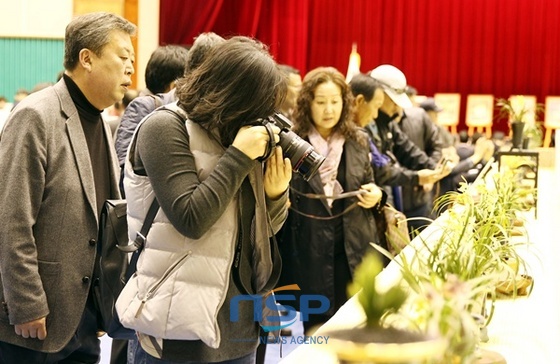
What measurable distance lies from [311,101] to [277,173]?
5.39ft

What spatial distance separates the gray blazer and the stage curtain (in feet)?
38.9

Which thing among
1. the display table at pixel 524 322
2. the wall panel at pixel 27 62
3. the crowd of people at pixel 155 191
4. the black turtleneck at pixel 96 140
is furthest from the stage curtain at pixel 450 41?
the black turtleneck at pixel 96 140

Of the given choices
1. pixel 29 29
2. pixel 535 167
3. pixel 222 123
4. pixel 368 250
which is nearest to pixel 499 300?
pixel 222 123

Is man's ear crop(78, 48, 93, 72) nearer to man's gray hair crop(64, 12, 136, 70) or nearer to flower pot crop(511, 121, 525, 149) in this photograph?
man's gray hair crop(64, 12, 136, 70)

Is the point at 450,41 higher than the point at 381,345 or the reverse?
higher

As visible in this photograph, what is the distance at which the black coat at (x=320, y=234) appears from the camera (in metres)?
3.56

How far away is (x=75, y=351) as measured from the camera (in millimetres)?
2602

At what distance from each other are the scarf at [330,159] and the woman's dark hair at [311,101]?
41 mm

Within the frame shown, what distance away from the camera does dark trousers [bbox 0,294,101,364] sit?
94.2 inches

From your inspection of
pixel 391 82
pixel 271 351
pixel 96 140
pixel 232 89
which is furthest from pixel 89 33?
pixel 271 351

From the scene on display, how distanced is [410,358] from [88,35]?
1620 mm

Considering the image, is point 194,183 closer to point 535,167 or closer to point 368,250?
point 368,250

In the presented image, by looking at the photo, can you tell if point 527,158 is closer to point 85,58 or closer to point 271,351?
point 271,351

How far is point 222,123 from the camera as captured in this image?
6.35ft
